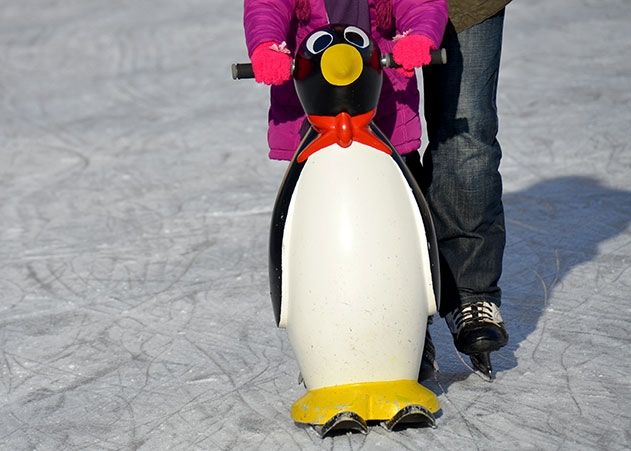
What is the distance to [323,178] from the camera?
321 centimetres

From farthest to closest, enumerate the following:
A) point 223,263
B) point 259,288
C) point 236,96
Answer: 1. point 236,96
2. point 223,263
3. point 259,288

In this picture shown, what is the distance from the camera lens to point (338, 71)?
3143 millimetres

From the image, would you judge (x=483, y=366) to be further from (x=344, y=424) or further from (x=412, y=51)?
(x=412, y=51)

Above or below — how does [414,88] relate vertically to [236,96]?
above

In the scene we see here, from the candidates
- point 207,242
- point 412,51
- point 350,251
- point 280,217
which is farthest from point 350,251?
point 207,242

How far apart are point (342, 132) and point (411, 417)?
0.74 metres

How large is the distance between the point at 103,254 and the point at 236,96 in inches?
101

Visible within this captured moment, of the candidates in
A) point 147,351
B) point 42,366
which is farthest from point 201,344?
point 42,366

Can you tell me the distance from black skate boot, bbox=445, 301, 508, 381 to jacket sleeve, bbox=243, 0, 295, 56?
1020mm

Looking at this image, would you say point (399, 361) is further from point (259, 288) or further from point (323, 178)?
point (259, 288)

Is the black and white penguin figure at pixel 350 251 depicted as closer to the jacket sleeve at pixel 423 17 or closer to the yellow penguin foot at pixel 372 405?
the yellow penguin foot at pixel 372 405

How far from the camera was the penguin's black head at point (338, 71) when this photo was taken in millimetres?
3154

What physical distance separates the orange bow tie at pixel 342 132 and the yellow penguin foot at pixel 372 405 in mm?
596

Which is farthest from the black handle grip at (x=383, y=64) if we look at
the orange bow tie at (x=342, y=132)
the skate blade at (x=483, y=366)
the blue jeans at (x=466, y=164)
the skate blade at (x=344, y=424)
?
the skate blade at (x=483, y=366)
